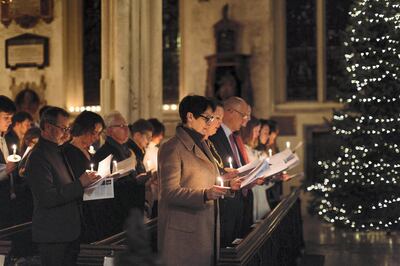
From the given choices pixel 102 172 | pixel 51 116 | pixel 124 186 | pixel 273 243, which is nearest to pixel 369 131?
pixel 273 243

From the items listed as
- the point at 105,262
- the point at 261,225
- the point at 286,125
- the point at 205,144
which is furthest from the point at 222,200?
the point at 286,125

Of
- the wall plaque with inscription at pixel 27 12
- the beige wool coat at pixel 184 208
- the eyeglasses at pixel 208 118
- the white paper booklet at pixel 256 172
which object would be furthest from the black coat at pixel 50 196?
the wall plaque with inscription at pixel 27 12

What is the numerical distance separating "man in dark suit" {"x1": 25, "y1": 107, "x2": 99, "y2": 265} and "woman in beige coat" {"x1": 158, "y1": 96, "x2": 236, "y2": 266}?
419mm

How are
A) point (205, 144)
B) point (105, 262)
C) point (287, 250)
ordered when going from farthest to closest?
1. point (287, 250)
2. point (205, 144)
3. point (105, 262)

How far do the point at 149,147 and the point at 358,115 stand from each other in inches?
205

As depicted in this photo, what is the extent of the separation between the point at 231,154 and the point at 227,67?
933cm

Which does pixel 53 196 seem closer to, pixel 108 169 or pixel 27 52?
pixel 108 169

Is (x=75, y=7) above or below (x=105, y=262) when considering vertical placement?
above

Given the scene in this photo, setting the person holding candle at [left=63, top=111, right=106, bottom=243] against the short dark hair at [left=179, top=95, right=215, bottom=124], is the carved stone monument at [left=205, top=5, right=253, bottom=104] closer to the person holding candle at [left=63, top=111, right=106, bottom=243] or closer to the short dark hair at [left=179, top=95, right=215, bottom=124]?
the person holding candle at [left=63, top=111, right=106, bottom=243]

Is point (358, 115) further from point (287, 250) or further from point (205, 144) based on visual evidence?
point (205, 144)

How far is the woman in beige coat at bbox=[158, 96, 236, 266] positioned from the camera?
4246 millimetres

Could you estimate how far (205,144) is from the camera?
14.7ft

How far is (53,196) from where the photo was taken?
4410 mm

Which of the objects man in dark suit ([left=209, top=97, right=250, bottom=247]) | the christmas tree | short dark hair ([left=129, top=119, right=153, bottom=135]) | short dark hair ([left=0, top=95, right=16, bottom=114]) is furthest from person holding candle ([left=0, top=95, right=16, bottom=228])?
the christmas tree
